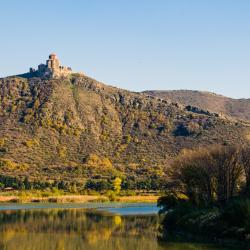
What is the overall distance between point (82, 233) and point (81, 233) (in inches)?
3.3

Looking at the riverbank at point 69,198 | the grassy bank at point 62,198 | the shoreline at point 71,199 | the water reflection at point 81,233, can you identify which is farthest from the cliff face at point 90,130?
the water reflection at point 81,233

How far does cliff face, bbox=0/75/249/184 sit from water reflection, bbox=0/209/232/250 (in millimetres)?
53168

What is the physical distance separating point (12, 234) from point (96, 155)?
78.5 meters

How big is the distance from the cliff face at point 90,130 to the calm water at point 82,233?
53.3 m

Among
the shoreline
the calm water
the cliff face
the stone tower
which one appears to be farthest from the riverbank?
the stone tower

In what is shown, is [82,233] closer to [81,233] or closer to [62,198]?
[81,233]

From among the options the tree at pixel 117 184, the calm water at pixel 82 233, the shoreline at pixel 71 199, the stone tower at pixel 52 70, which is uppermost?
the stone tower at pixel 52 70

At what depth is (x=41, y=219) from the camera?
65.9 m

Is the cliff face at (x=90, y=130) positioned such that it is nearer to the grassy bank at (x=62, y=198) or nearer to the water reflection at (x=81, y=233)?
the grassy bank at (x=62, y=198)

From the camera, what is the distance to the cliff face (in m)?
124

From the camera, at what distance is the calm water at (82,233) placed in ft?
139

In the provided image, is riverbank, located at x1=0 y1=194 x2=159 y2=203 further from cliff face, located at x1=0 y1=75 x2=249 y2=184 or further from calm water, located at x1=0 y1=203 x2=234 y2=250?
calm water, located at x1=0 y1=203 x2=234 y2=250

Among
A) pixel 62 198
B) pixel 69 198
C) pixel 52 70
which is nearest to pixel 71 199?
pixel 69 198

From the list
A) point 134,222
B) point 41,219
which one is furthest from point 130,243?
point 41,219
